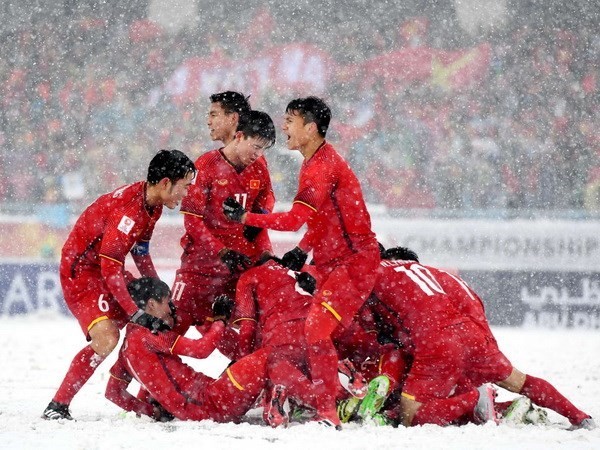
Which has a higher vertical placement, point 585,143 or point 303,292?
point 585,143

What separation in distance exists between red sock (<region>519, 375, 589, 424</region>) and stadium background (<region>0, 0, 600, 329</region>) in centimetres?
564

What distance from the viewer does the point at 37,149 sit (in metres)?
12.2

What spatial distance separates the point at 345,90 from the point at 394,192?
5.33ft

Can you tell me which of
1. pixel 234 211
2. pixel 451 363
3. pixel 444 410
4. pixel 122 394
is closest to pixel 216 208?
pixel 234 211

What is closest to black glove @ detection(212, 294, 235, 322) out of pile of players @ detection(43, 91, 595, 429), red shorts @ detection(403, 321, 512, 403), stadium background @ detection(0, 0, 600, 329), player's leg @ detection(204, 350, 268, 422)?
pile of players @ detection(43, 91, 595, 429)

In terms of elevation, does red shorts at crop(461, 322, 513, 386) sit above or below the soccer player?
below

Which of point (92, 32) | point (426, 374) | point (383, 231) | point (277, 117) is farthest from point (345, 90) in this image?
point (426, 374)

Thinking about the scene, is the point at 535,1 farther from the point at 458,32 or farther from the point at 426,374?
the point at 426,374

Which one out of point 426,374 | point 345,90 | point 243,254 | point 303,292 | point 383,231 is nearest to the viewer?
point 426,374

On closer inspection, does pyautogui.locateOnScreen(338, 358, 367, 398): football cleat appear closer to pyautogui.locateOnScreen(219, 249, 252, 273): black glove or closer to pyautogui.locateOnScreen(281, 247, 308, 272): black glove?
pyautogui.locateOnScreen(281, 247, 308, 272): black glove

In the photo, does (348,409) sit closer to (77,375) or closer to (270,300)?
(270,300)

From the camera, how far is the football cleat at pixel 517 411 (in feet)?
16.0

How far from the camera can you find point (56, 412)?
499 centimetres

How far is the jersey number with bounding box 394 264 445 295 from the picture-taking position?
5.07 metres
